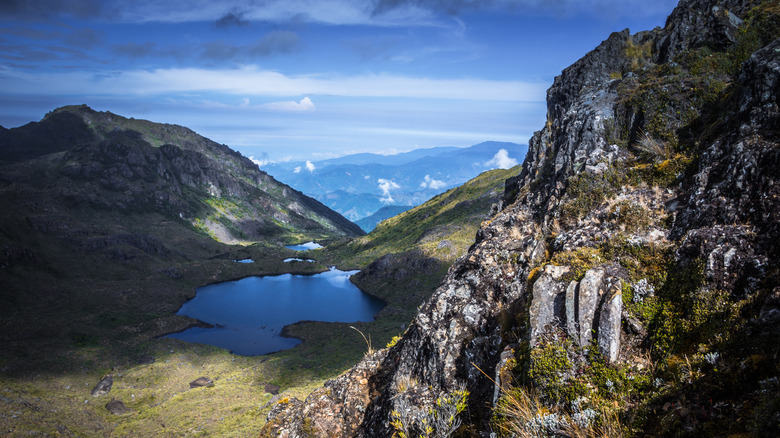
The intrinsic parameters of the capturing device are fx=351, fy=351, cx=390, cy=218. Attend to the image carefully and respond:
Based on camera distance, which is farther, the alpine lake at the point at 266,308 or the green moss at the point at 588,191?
the alpine lake at the point at 266,308

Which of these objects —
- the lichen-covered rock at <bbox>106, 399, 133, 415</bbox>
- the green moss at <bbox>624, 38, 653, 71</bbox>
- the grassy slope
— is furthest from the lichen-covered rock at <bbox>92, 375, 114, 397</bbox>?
the green moss at <bbox>624, 38, 653, 71</bbox>

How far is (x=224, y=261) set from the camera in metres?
142

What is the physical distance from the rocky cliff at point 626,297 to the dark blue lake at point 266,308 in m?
73.9

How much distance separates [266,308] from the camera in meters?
104

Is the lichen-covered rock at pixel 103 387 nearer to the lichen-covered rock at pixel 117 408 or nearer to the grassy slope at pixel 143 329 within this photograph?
the grassy slope at pixel 143 329

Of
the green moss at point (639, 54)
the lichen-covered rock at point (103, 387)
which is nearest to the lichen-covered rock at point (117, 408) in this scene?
the lichen-covered rock at point (103, 387)

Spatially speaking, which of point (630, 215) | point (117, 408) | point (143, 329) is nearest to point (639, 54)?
point (630, 215)

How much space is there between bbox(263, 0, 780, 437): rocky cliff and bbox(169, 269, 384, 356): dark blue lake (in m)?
73.9

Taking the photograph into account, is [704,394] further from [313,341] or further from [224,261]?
[224,261]

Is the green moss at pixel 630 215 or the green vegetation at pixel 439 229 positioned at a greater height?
the green moss at pixel 630 215

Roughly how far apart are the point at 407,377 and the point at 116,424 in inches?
1924

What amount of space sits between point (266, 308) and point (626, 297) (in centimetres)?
10788

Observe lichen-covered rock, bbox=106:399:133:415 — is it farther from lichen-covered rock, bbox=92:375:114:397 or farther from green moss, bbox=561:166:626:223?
green moss, bbox=561:166:626:223

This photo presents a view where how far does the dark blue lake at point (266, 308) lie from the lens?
8214cm
